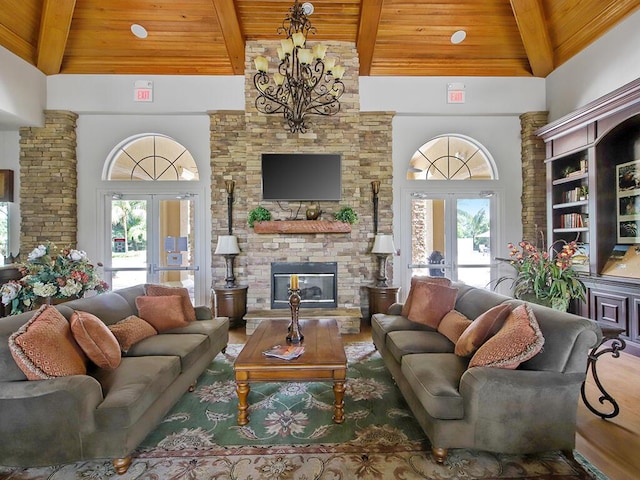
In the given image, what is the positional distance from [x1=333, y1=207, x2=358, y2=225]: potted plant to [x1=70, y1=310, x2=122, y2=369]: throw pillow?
3274mm

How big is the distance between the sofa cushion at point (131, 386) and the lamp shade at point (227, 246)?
2522mm

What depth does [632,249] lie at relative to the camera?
150 inches

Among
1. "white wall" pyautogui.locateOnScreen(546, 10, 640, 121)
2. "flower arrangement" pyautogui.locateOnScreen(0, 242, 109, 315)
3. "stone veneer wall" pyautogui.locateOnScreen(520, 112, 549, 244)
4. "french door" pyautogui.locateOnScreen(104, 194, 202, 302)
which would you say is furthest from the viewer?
"french door" pyautogui.locateOnScreen(104, 194, 202, 302)

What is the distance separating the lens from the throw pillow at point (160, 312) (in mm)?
2957

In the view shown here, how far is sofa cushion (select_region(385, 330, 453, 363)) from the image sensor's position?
98.0 inches

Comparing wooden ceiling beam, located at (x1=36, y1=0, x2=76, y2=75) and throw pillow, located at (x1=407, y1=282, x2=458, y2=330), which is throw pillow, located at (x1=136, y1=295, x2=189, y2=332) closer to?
throw pillow, located at (x1=407, y1=282, x2=458, y2=330)

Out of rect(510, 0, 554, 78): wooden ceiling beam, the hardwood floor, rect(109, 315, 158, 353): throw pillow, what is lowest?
the hardwood floor

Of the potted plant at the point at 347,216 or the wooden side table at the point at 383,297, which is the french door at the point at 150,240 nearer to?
the potted plant at the point at 347,216

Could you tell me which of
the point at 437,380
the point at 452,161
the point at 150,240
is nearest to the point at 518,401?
the point at 437,380

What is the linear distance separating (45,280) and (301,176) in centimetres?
319

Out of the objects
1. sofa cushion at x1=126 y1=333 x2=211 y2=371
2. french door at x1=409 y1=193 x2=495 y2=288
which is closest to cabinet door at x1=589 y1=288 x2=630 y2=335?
french door at x1=409 y1=193 x2=495 y2=288

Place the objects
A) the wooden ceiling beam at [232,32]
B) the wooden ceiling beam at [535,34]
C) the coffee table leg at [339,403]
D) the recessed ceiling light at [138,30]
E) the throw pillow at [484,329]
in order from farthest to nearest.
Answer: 1. the recessed ceiling light at [138,30]
2. the wooden ceiling beam at [535,34]
3. the wooden ceiling beam at [232,32]
4. the coffee table leg at [339,403]
5. the throw pillow at [484,329]

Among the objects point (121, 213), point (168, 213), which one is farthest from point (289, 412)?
point (121, 213)

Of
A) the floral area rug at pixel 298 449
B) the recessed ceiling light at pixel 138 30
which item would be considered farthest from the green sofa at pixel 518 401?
the recessed ceiling light at pixel 138 30
